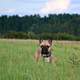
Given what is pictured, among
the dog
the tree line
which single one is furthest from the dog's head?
the tree line

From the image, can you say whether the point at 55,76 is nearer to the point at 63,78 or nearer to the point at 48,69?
the point at 63,78

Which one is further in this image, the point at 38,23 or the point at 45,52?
the point at 38,23

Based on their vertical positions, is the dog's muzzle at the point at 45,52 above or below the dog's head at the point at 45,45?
below

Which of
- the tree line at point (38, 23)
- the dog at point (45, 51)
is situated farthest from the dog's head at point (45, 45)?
the tree line at point (38, 23)

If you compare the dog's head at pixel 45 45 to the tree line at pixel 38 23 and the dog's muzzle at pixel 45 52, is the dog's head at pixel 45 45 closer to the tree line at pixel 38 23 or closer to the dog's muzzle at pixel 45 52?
the dog's muzzle at pixel 45 52

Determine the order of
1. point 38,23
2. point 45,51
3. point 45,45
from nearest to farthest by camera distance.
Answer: point 45,51 < point 45,45 < point 38,23

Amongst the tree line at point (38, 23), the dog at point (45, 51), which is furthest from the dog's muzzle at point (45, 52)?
the tree line at point (38, 23)

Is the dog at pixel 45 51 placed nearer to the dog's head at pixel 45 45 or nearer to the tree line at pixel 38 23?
the dog's head at pixel 45 45

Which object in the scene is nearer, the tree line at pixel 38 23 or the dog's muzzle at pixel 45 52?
the dog's muzzle at pixel 45 52

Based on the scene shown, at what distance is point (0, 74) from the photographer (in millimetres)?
6523

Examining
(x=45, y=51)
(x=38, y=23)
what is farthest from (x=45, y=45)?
(x=38, y=23)

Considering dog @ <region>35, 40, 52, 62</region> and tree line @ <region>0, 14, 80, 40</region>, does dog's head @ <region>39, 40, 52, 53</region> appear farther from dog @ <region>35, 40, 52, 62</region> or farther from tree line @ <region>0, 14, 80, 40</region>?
tree line @ <region>0, 14, 80, 40</region>

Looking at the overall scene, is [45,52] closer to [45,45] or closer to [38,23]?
[45,45]

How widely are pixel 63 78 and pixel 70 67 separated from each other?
2.13 m
